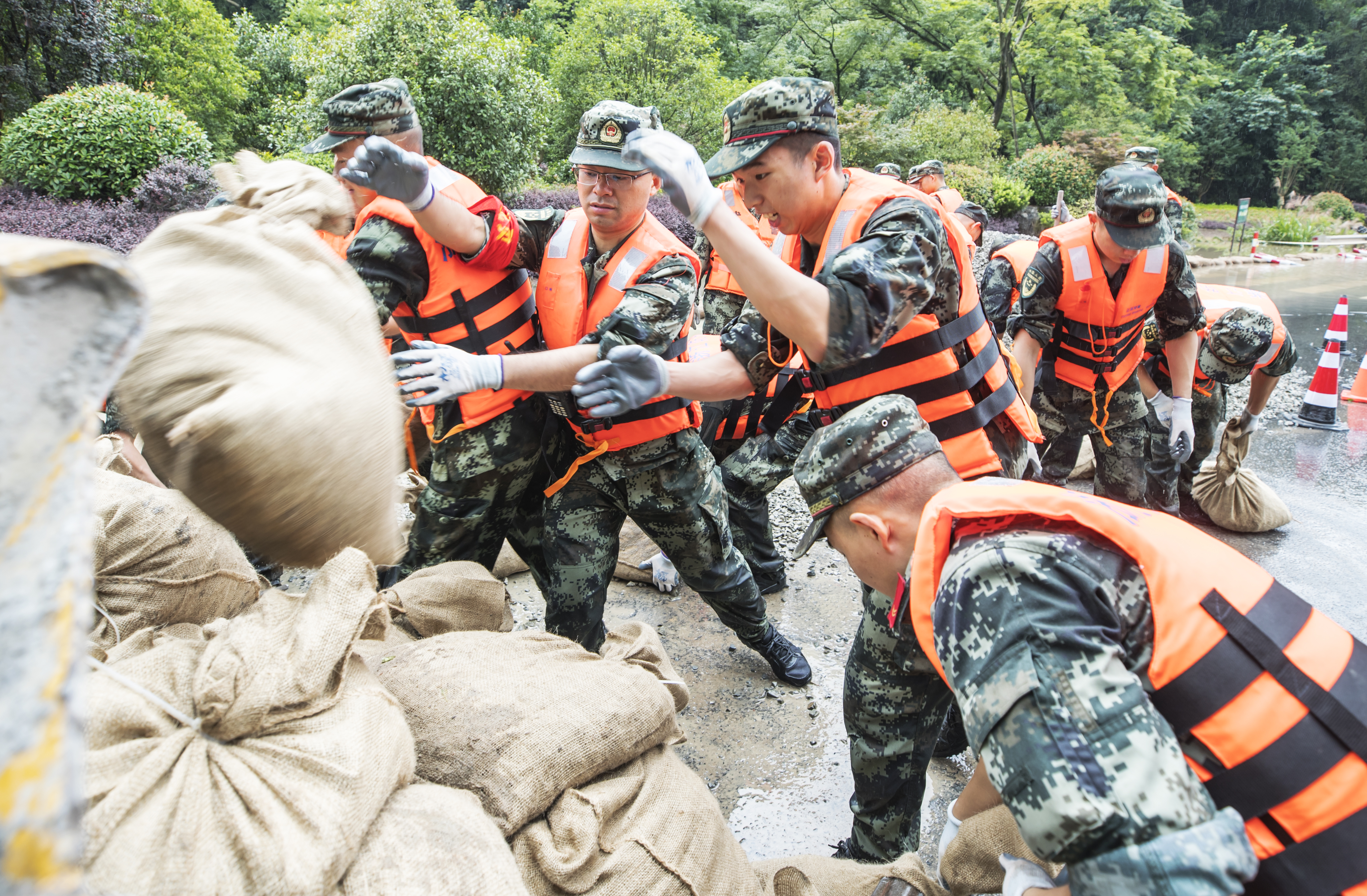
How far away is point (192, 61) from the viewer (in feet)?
51.7

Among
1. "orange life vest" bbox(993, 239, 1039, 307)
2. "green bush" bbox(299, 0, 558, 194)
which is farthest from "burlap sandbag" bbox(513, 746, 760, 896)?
"green bush" bbox(299, 0, 558, 194)

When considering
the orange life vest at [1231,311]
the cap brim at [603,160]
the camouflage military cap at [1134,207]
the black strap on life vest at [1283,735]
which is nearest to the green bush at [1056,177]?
the orange life vest at [1231,311]

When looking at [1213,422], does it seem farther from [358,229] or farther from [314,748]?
[314,748]

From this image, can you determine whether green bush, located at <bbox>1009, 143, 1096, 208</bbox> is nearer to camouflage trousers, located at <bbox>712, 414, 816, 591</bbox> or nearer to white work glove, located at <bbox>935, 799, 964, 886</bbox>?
camouflage trousers, located at <bbox>712, 414, 816, 591</bbox>

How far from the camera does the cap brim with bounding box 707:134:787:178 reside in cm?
205

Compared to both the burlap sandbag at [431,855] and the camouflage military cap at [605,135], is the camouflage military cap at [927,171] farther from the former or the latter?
the burlap sandbag at [431,855]

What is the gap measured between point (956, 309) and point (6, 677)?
7.04 ft

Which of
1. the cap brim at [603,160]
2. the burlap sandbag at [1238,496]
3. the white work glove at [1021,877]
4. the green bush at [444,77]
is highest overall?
the green bush at [444,77]

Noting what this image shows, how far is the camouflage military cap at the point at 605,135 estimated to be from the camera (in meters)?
2.59

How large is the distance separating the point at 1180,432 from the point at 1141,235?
1223mm

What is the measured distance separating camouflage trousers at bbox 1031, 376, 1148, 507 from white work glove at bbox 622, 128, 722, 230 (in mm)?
2536

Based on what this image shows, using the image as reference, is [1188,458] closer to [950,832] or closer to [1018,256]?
[1018,256]

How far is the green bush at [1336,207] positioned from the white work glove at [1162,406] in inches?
1009

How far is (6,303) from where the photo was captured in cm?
42
